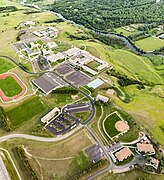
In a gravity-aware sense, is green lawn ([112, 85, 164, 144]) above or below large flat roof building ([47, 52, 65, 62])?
below

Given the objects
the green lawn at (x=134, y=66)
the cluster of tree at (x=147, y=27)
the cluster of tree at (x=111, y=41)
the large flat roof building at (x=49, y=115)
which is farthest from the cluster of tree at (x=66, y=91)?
the cluster of tree at (x=147, y=27)

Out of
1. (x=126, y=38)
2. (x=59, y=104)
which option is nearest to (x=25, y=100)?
(x=59, y=104)

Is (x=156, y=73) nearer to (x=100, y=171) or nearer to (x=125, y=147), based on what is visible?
(x=125, y=147)

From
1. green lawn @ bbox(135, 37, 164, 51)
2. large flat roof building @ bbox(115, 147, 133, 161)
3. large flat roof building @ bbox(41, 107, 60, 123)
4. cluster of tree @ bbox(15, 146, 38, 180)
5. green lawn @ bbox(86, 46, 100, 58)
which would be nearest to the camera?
cluster of tree @ bbox(15, 146, 38, 180)

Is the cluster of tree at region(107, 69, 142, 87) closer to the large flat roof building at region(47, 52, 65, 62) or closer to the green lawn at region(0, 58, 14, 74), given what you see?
the large flat roof building at region(47, 52, 65, 62)

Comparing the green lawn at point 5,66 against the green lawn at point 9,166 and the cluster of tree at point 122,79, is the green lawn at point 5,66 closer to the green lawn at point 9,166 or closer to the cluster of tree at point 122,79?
the cluster of tree at point 122,79

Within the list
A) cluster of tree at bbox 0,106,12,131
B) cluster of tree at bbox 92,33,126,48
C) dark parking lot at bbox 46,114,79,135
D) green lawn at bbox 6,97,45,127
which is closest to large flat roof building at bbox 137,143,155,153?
dark parking lot at bbox 46,114,79,135
